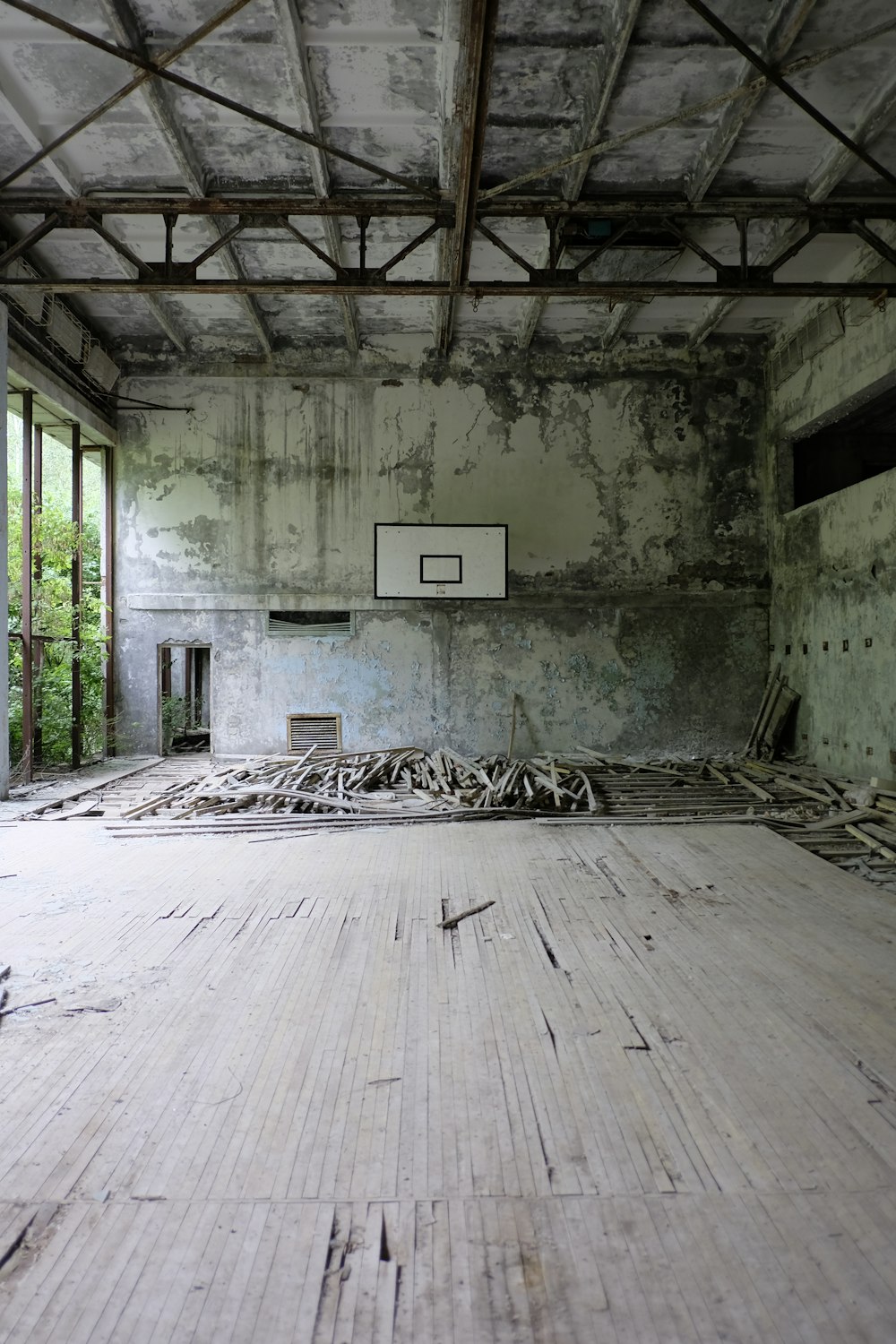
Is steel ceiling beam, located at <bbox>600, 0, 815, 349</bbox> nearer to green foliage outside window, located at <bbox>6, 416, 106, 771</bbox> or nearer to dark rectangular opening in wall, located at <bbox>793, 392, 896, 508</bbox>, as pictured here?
dark rectangular opening in wall, located at <bbox>793, 392, 896, 508</bbox>

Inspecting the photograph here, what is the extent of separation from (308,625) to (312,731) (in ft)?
5.27

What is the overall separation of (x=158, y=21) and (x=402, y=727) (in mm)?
8550

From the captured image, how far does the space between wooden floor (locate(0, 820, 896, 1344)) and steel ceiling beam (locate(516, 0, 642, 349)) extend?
20.6ft

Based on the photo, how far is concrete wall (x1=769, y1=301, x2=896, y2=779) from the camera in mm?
9312

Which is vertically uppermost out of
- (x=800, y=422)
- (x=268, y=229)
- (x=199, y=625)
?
(x=268, y=229)

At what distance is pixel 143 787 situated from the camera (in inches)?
389

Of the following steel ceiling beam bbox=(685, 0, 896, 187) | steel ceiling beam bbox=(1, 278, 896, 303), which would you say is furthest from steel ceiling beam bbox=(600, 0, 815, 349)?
steel ceiling beam bbox=(1, 278, 896, 303)

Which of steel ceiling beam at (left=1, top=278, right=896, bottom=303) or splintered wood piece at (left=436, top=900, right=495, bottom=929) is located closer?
splintered wood piece at (left=436, top=900, right=495, bottom=929)

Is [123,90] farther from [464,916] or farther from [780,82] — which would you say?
[464,916]

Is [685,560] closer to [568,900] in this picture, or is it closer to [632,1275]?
[568,900]

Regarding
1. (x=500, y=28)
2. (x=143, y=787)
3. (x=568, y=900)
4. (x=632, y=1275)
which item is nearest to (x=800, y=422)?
(x=500, y=28)

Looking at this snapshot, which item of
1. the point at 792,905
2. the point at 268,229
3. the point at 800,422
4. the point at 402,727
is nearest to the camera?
the point at 792,905

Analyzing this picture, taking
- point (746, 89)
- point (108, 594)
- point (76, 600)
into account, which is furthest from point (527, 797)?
point (108, 594)

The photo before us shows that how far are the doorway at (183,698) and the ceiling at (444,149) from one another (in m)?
5.02
